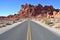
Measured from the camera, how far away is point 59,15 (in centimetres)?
8131

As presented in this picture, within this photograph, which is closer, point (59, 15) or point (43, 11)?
point (59, 15)

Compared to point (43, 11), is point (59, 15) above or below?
below

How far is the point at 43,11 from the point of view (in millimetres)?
199625

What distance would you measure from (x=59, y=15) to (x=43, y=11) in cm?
11862
